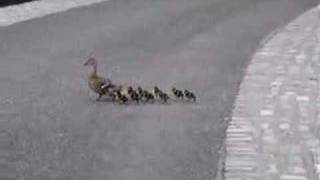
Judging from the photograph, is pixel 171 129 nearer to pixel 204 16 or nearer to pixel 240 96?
pixel 240 96

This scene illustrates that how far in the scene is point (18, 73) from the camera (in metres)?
12.1

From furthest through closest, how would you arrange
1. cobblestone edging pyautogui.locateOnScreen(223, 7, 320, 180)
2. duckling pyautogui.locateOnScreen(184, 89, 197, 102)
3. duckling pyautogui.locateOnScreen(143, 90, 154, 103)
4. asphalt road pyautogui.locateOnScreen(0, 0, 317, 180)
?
duckling pyautogui.locateOnScreen(184, 89, 197, 102)
duckling pyautogui.locateOnScreen(143, 90, 154, 103)
asphalt road pyautogui.locateOnScreen(0, 0, 317, 180)
cobblestone edging pyautogui.locateOnScreen(223, 7, 320, 180)

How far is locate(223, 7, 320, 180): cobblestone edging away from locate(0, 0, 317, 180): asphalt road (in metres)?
0.20

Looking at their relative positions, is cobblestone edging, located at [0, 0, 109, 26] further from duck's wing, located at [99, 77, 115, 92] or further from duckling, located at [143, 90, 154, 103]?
duckling, located at [143, 90, 154, 103]

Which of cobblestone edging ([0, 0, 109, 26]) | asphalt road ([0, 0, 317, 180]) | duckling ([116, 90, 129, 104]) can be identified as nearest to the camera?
asphalt road ([0, 0, 317, 180])

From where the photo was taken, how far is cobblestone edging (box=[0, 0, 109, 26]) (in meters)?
18.2

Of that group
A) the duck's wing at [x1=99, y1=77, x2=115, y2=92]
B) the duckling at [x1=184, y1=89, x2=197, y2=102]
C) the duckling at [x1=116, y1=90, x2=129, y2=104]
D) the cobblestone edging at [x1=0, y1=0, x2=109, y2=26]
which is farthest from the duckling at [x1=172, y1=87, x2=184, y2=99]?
the cobblestone edging at [x1=0, y1=0, x2=109, y2=26]

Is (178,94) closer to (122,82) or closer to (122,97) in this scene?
(122,97)

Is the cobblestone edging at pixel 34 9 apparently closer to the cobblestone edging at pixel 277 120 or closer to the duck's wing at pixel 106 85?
the cobblestone edging at pixel 277 120

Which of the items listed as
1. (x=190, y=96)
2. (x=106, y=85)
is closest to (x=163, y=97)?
(x=190, y=96)

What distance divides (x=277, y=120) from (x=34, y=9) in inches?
451

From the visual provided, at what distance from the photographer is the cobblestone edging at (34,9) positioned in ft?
59.6

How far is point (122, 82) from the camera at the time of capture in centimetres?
1167

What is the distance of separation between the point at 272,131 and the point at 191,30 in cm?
858
